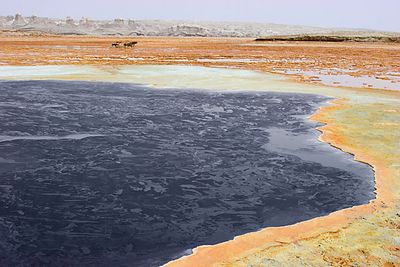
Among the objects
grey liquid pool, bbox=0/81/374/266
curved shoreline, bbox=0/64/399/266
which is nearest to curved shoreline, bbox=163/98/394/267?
curved shoreline, bbox=0/64/399/266

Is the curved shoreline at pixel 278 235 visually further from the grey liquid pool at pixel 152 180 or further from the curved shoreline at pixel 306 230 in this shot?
the grey liquid pool at pixel 152 180

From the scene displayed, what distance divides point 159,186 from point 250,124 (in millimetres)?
6082

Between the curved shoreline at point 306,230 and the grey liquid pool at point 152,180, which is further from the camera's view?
the grey liquid pool at point 152,180

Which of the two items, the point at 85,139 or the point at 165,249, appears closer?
the point at 165,249

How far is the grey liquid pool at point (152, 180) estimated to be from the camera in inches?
256

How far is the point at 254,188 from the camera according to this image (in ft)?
28.3

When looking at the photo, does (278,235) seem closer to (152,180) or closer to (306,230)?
(306,230)

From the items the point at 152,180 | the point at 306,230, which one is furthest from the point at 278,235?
the point at 152,180

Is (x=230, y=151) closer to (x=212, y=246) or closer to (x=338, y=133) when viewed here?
(x=338, y=133)

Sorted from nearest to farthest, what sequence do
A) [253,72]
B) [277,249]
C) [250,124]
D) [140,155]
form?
[277,249]
[140,155]
[250,124]
[253,72]

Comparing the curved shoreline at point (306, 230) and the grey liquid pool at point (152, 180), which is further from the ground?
the curved shoreline at point (306, 230)

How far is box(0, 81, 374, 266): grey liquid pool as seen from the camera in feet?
21.3

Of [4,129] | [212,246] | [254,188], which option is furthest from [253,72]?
[212,246]

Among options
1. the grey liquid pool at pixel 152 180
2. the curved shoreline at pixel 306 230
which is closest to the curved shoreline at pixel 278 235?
the curved shoreline at pixel 306 230
